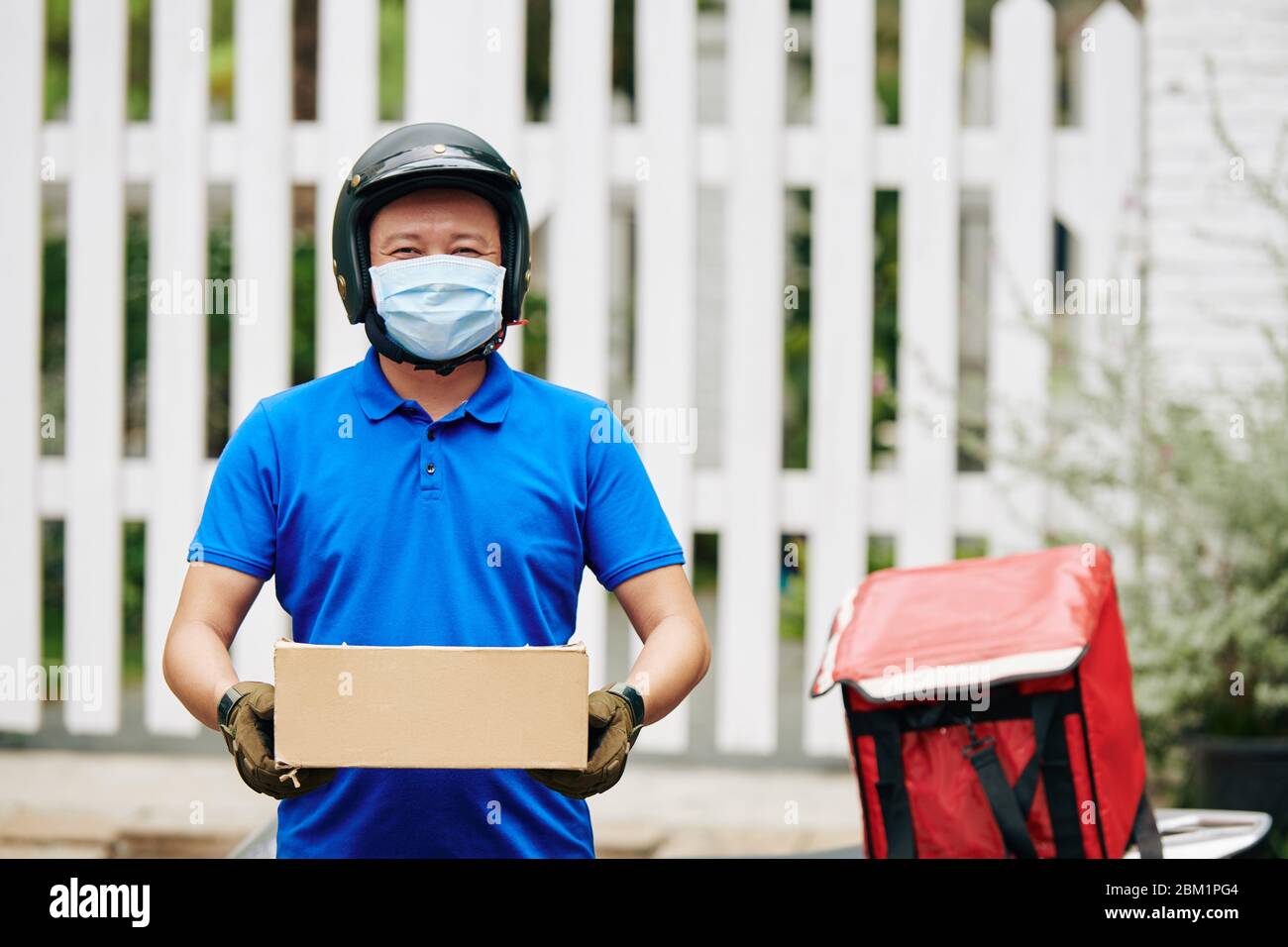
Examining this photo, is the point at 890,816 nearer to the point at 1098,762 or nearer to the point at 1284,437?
the point at 1098,762

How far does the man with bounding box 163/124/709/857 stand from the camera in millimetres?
1711

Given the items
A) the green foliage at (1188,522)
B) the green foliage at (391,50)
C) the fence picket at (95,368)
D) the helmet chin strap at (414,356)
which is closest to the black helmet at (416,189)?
the helmet chin strap at (414,356)

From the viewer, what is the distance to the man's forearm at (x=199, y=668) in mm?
1664

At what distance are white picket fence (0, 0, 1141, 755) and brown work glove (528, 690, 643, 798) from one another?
297 cm

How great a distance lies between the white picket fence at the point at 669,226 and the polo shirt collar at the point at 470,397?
2.76 metres

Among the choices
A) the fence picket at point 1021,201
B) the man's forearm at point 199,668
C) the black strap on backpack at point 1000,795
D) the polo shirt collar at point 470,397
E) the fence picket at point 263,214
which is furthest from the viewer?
the fence picket at point 263,214

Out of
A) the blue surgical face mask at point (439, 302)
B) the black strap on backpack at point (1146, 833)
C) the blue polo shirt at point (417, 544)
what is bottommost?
the black strap on backpack at point (1146, 833)

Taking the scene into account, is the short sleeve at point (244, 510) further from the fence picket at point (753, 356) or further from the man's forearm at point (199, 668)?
the fence picket at point (753, 356)

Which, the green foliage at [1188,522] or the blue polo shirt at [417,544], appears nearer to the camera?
the blue polo shirt at [417,544]

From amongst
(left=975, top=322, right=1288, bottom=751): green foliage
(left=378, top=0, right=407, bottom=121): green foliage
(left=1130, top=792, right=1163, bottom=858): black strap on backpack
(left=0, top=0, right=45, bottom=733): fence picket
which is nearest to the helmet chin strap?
(left=1130, top=792, right=1163, bottom=858): black strap on backpack

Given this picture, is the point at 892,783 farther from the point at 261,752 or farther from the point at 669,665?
the point at 261,752

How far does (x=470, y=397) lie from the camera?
1.83 metres

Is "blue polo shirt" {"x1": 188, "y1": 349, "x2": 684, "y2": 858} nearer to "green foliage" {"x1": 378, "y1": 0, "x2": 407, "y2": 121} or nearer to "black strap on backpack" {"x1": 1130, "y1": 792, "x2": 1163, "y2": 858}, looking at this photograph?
"black strap on backpack" {"x1": 1130, "y1": 792, "x2": 1163, "y2": 858}

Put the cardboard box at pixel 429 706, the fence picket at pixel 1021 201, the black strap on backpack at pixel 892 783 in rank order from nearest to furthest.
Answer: the cardboard box at pixel 429 706 → the black strap on backpack at pixel 892 783 → the fence picket at pixel 1021 201
